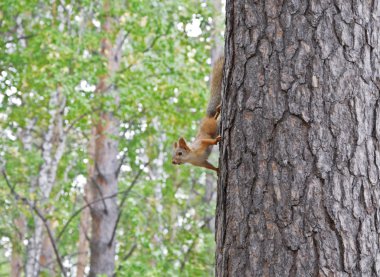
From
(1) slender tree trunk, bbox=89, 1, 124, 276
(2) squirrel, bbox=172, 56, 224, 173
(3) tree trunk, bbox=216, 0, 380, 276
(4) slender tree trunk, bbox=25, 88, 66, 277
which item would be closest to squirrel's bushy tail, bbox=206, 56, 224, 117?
(2) squirrel, bbox=172, 56, 224, 173

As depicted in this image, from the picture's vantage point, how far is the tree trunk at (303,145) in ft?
8.32

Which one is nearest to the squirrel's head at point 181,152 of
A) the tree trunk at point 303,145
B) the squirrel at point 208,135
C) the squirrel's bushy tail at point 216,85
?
the squirrel at point 208,135

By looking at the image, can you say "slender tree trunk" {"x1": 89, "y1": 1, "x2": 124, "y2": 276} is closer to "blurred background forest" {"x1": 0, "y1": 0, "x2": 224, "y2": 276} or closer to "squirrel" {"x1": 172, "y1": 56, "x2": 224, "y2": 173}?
"blurred background forest" {"x1": 0, "y1": 0, "x2": 224, "y2": 276}

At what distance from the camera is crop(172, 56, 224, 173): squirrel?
154 inches

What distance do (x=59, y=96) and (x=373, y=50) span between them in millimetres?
9283

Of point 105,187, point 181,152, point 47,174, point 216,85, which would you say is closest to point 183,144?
point 181,152

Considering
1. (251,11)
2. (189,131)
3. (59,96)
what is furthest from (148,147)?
(251,11)

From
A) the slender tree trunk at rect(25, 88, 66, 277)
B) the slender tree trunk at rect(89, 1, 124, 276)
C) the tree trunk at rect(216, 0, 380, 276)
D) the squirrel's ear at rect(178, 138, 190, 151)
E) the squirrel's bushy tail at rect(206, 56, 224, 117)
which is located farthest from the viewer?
the slender tree trunk at rect(89, 1, 124, 276)

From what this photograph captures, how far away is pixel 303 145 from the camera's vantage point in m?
2.60

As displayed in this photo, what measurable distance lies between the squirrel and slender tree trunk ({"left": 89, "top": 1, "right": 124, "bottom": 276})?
7259 millimetres

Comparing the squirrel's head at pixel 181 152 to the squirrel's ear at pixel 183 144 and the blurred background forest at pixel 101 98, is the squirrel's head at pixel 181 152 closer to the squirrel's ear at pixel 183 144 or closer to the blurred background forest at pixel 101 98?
the squirrel's ear at pixel 183 144

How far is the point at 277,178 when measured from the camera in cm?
262

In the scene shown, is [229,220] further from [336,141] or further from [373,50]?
[373,50]

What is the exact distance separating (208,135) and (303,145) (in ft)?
5.67
